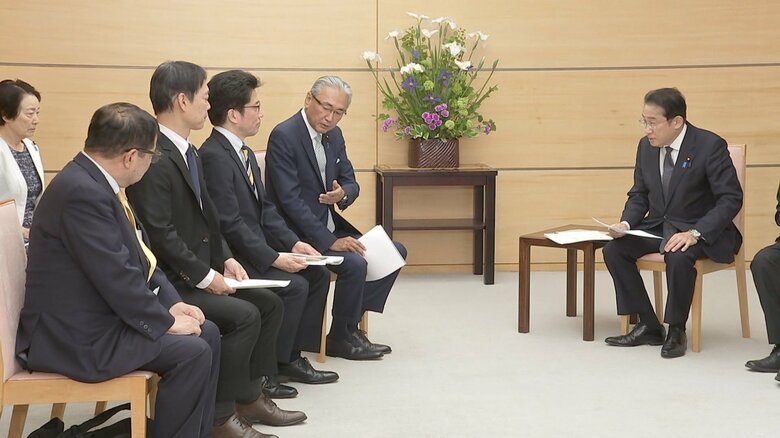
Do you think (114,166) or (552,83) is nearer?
(114,166)

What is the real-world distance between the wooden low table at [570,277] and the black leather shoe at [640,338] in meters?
0.15

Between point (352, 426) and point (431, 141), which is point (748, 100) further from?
point (352, 426)

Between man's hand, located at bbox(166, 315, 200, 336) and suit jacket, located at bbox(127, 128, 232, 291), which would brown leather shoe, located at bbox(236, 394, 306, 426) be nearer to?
suit jacket, located at bbox(127, 128, 232, 291)

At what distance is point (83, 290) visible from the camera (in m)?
3.04

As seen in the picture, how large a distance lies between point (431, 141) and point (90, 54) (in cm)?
248

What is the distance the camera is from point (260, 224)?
4.75 meters

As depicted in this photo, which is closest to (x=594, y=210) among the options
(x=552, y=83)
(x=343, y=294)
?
(x=552, y=83)

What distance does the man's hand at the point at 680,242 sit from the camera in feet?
17.4

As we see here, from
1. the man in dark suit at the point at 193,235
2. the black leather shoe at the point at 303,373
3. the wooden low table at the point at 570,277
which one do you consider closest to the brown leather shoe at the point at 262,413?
the man in dark suit at the point at 193,235

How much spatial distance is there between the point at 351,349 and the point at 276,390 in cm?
75

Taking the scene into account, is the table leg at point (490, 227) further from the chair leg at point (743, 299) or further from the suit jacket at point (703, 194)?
the chair leg at point (743, 299)

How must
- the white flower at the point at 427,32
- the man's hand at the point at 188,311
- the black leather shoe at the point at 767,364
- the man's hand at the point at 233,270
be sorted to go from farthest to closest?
the white flower at the point at 427,32 → the black leather shoe at the point at 767,364 → the man's hand at the point at 233,270 → the man's hand at the point at 188,311

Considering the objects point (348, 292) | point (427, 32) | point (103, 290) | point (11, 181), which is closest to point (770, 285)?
point (348, 292)

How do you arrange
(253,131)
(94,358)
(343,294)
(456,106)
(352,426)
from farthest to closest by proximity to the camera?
(456,106)
(343,294)
(253,131)
(352,426)
(94,358)
